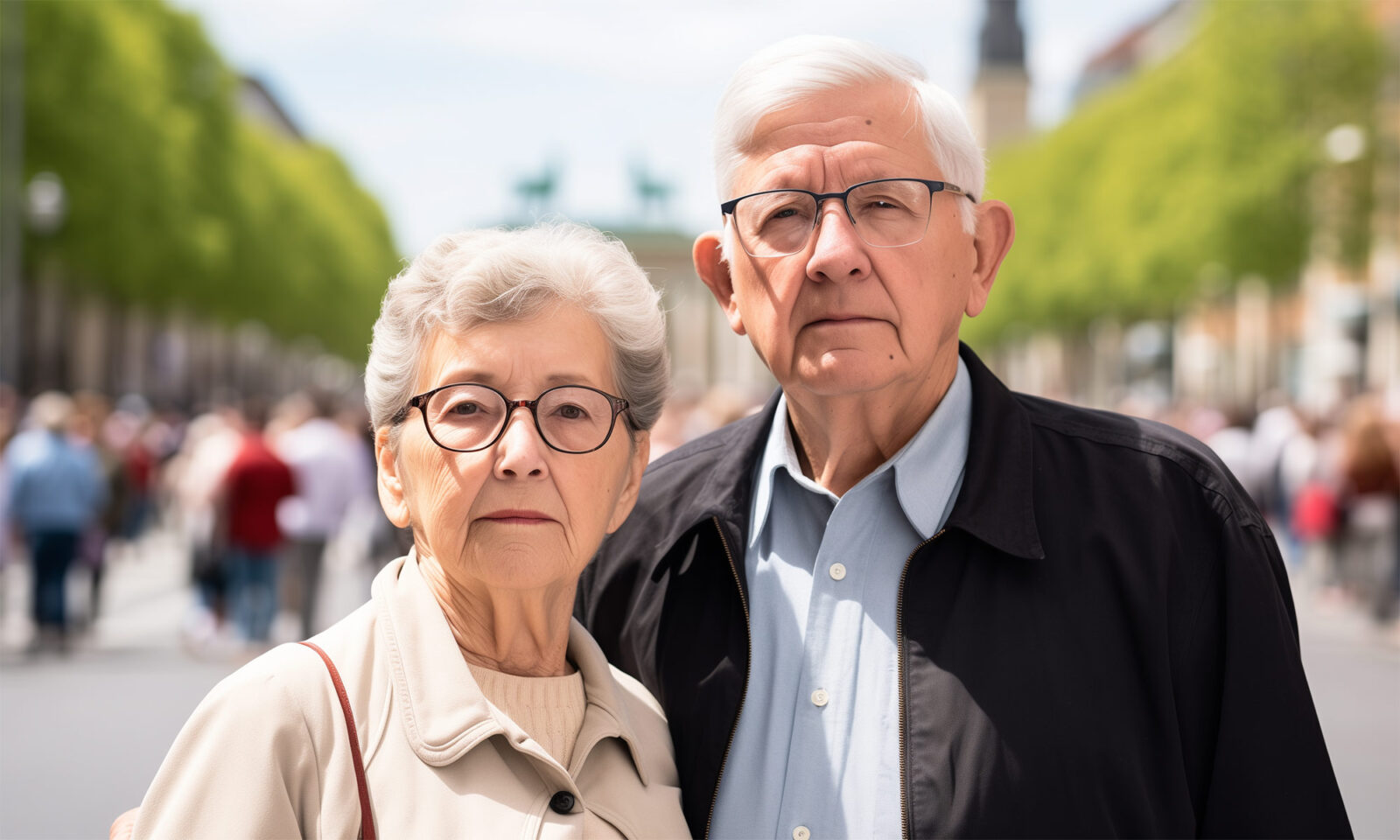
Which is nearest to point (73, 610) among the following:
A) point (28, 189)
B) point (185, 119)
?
point (28, 189)

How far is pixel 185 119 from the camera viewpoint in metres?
32.6

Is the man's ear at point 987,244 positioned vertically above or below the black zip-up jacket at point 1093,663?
above

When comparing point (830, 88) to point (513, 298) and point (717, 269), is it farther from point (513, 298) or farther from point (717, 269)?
point (513, 298)

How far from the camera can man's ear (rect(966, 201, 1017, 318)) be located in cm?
277

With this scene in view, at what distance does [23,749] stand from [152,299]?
88.5 feet

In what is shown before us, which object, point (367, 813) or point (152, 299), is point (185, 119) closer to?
point (152, 299)

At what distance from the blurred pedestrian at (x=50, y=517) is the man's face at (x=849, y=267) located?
11408 mm

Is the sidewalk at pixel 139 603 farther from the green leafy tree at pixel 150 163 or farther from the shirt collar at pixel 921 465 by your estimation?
the shirt collar at pixel 921 465

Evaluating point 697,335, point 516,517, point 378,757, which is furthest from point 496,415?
point 697,335

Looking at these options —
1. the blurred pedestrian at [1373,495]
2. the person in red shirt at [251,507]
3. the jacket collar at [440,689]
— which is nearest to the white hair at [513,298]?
the jacket collar at [440,689]

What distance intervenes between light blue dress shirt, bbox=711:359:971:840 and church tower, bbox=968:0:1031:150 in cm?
9615

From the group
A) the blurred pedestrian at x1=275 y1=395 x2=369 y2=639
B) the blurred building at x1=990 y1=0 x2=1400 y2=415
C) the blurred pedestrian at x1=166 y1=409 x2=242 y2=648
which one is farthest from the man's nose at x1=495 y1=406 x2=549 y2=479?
the blurred building at x1=990 y1=0 x2=1400 y2=415

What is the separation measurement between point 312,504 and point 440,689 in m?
10.2

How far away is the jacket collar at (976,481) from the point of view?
Answer: 2475mm
